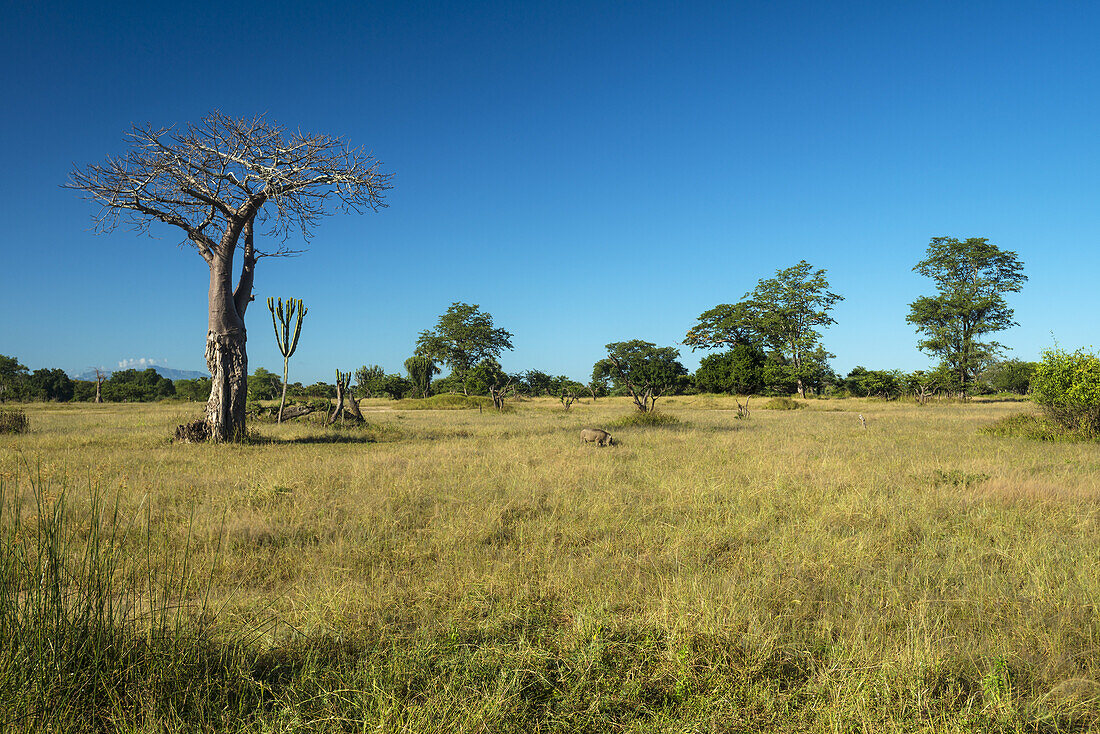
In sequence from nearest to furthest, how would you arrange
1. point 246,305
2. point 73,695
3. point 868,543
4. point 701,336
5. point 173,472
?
1. point 73,695
2. point 868,543
3. point 173,472
4. point 246,305
5. point 701,336

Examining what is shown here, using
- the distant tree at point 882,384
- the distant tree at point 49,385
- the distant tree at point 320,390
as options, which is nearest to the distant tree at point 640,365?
the distant tree at point 882,384

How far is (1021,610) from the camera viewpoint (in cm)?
359

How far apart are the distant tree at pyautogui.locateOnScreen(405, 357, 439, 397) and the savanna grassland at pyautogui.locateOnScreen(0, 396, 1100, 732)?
47.1 m

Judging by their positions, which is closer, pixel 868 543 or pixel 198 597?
pixel 198 597

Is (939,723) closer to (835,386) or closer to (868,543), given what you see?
(868,543)

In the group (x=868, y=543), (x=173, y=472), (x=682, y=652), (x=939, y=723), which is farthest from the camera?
(x=173, y=472)

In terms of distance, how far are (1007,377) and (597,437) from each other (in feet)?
A: 196

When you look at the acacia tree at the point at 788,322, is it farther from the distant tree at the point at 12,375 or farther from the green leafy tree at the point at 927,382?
the distant tree at the point at 12,375

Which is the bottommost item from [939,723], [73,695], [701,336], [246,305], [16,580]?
[939,723]

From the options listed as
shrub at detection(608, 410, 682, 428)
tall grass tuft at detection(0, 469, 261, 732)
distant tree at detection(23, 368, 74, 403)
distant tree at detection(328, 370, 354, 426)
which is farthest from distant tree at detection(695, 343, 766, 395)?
distant tree at detection(23, 368, 74, 403)

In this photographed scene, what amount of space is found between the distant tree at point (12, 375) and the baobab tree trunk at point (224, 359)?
4586cm

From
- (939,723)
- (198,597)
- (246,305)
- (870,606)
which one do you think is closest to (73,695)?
(198,597)

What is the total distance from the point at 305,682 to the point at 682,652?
1.98 metres

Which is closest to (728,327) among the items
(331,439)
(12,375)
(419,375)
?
(419,375)
